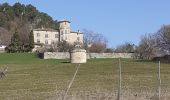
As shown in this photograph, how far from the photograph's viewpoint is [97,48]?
Answer: 5723 inches

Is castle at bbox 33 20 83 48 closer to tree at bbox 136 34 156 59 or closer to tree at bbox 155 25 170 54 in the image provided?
tree at bbox 136 34 156 59

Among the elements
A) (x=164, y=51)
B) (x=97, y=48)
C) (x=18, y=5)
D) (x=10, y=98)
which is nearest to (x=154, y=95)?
(x=10, y=98)

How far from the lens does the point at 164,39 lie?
317ft

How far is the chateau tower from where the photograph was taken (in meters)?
176

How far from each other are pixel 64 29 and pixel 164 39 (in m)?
82.4

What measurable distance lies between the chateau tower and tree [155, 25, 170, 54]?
247 ft

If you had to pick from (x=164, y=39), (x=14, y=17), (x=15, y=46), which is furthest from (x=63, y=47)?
(x=14, y=17)

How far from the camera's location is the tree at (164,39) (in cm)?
9376

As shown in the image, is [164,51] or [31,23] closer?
[164,51]

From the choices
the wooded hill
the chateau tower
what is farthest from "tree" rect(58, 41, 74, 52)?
the chateau tower

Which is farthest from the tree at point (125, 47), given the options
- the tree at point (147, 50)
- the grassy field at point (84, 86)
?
the grassy field at point (84, 86)

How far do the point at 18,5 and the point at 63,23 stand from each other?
24.5 meters

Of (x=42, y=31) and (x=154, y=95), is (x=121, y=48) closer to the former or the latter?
(x=42, y=31)

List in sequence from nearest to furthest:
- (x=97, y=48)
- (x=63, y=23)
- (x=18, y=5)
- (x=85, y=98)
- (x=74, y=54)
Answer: (x=85, y=98), (x=74, y=54), (x=97, y=48), (x=63, y=23), (x=18, y=5)
